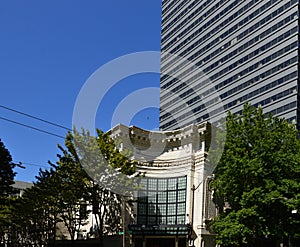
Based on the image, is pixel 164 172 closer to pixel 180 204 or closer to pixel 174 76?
pixel 180 204

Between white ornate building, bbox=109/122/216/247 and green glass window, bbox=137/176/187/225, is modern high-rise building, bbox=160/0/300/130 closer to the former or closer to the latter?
white ornate building, bbox=109/122/216/247

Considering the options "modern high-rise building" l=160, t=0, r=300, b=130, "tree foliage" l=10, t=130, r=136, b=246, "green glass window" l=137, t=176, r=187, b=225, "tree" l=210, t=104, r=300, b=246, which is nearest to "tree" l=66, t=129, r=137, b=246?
"tree foliage" l=10, t=130, r=136, b=246

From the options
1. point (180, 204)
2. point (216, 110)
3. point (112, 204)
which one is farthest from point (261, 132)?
point (216, 110)

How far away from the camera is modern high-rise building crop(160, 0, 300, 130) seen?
82.2m

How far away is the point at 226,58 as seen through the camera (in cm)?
9738

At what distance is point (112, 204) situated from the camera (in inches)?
1467

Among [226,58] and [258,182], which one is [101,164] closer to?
[258,182]

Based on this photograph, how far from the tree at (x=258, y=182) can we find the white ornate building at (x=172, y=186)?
2.83 meters

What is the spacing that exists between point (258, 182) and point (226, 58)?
66.5m

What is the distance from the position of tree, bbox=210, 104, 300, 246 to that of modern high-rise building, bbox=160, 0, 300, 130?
4611 cm

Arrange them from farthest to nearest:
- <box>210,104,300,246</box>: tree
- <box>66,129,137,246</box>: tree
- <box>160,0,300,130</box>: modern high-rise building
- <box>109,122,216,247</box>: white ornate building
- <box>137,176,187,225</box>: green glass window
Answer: <box>160,0,300,130</box>: modern high-rise building < <box>137,176,187,225</box>: green glass window < <box>109,122,216,247</box>: white ornate building < <box>210,104,300,246</box>: tree < <box>66,129,137,246</box>: tree

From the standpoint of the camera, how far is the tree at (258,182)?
32906mm

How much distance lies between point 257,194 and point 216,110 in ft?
214

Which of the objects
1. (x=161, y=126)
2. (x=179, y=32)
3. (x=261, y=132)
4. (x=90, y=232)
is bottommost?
(x=90, y=232)
